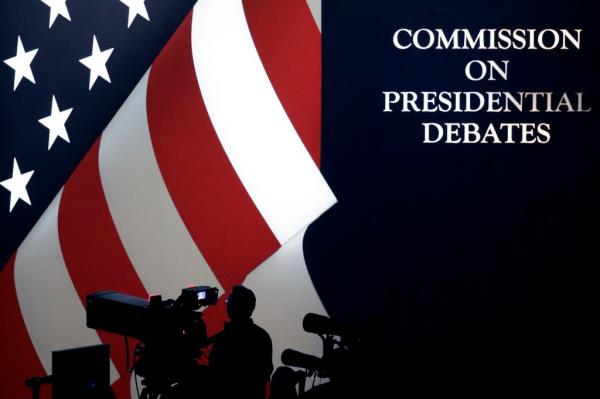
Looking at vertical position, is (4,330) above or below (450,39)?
below

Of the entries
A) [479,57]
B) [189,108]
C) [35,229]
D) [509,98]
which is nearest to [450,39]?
[479,57]

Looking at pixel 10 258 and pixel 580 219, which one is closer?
pixel 580 219

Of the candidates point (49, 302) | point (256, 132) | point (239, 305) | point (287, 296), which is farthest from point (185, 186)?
point (239, 305)

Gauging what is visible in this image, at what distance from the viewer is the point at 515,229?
310 centimetres

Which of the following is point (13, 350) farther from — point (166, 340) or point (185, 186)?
point (166, 340)

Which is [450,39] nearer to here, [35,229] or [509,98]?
[509,98]

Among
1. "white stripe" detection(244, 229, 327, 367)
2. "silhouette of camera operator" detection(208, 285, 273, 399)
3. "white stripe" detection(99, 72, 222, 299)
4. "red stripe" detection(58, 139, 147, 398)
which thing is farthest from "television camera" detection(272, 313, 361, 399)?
"red stripe" detection(58, 139, 147, 398)

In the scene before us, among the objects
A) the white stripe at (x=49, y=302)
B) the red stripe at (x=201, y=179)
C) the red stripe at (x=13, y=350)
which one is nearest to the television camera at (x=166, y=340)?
the red stripe at (x=201, y=179)

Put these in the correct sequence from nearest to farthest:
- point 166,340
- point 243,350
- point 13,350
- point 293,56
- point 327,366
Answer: point 327,366, point 166,340, point 243,350, point 293,56, point 13,350

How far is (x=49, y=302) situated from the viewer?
3244mm

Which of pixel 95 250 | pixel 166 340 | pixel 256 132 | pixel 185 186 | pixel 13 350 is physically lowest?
pixel 13 350

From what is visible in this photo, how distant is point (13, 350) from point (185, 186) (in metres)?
1.05

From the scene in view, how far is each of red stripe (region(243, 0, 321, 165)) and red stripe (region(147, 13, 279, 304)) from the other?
322mm

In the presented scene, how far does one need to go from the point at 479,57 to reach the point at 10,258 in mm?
2208
